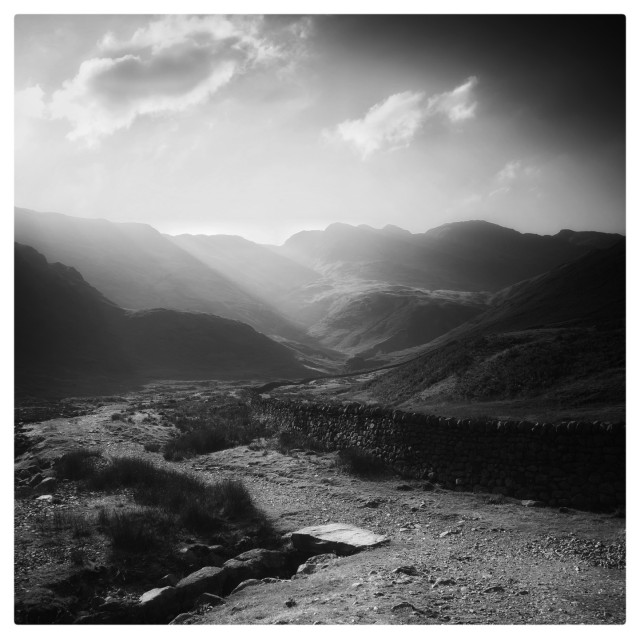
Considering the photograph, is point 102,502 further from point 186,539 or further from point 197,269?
point 197,269

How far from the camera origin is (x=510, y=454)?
13.2 meters

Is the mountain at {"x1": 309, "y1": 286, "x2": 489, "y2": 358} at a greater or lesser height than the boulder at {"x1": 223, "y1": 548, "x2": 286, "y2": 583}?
greater

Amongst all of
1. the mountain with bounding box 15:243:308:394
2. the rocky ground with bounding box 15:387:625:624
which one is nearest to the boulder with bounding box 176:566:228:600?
the rocky ground with bounding box 15:387:625:624

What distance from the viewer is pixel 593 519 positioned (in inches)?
416

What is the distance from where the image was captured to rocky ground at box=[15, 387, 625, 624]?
6055 millimetres

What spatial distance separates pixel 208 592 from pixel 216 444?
45.4 feet

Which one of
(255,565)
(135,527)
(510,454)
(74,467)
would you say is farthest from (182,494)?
(510,454)

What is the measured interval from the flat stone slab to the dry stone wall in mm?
5325

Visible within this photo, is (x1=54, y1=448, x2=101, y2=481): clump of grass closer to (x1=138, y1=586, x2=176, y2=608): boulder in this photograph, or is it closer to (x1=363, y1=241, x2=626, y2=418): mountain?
(x1=138, y1=586, x2=176, y2=608): boulder

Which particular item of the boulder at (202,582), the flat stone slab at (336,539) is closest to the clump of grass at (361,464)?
the flat stone slab at (336,539)

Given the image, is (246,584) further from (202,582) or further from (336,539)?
(336,539)

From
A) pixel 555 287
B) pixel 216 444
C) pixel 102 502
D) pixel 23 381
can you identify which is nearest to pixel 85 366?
pixel 23 381

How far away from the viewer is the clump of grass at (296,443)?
2001 cm

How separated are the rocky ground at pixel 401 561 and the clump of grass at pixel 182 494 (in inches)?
30.6
